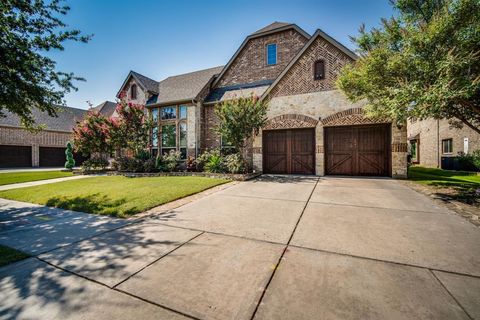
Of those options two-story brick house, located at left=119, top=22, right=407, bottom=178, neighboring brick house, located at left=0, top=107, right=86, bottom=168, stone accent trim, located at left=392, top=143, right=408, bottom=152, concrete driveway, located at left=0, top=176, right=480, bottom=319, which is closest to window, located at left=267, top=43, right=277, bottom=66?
two-story brick house, located at left=119, top=22, right=407, bottom=178

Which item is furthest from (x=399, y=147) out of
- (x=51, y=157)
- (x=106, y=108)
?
(x=51, y=157)

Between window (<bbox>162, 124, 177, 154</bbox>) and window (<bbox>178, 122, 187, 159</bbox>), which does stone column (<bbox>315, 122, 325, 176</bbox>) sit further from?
window (<bbox>162, 124, 177, 154</bbox>)

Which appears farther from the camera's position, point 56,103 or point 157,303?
point 56,103

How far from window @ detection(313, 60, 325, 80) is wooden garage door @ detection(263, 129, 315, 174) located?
293 cm

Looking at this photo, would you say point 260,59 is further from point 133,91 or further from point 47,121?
point 47,121

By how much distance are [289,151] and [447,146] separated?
14.7m

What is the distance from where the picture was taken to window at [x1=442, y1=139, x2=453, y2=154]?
1611 cm

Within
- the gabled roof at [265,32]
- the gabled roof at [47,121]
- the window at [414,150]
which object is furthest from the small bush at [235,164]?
the window at [414,150]

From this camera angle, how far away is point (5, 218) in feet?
16.6

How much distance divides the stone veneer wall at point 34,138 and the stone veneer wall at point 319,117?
2673cm

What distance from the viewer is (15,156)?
22859 mm

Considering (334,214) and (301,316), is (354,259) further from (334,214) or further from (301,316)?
(334,214)

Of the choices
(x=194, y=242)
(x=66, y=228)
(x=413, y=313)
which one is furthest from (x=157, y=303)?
(x=66, y=228)

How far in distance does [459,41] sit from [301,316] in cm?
770
